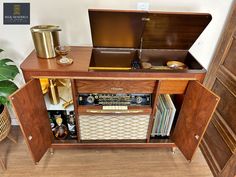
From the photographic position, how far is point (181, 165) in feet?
4.55

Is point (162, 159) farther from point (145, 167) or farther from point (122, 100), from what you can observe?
point (122, 100)

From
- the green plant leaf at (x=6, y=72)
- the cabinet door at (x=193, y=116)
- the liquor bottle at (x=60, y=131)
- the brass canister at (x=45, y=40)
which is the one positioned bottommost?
the liquor bottle at (x=60, y=131)

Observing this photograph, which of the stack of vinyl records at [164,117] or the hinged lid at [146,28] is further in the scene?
the stack of vinyl records at [164,117]

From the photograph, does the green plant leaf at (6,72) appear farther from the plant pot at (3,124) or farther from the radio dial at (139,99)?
the radio dial at (139,99)

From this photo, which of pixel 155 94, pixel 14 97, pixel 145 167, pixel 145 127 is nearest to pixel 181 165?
pixel 145 167

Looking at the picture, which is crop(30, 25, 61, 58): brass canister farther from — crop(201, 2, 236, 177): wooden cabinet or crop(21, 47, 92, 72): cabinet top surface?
crop(201, 2, 236, 177): wooden cabinet

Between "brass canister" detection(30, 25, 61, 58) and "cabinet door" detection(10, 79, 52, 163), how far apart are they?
0.59 ft

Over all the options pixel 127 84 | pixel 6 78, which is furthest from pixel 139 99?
pixel 6 78

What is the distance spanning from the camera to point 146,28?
3.81 feet

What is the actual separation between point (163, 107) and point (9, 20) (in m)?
1.18

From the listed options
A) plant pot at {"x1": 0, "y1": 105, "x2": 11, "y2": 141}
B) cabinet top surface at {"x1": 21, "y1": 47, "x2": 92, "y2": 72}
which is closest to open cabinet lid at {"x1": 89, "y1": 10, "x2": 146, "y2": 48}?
cabinet top surface at {"x1": 21, "y1": 47, "x2": 92, "y2": 72}

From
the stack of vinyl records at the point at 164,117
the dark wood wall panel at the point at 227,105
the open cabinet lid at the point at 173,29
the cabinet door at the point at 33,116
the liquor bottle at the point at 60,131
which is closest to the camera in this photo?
the cabinet door at the point at 33,116

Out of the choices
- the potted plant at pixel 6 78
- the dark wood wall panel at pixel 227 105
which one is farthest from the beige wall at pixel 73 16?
the dark wood wall panel at pixel 227 105

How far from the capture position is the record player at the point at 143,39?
1.07 m
